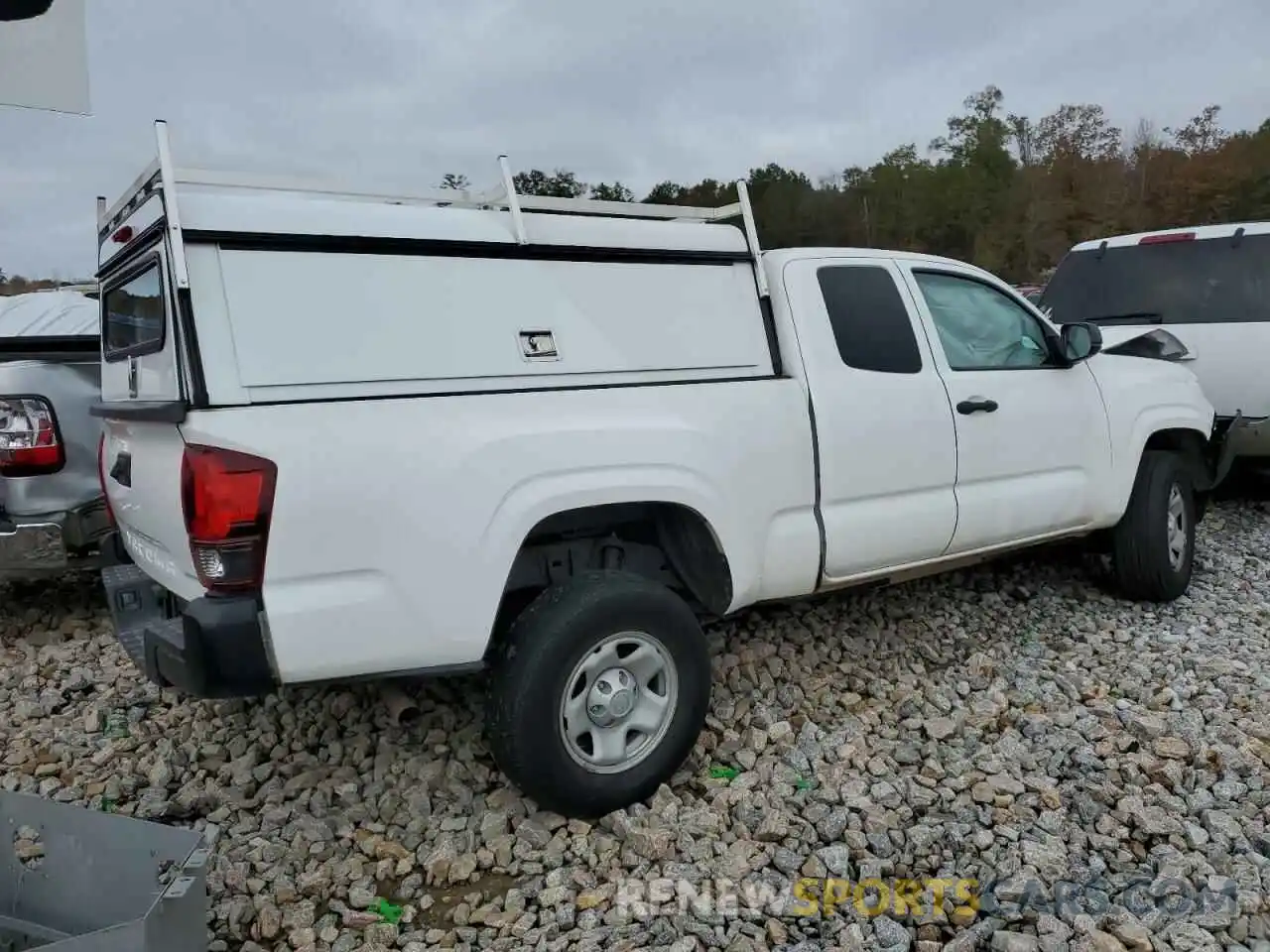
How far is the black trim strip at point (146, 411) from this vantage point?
2.55 m

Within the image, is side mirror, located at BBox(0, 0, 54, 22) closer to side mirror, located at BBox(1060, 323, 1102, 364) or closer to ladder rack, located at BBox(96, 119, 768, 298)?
ladder rack, located at BBox(96, 119, 768, 298)

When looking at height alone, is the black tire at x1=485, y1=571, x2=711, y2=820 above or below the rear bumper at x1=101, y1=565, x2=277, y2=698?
below

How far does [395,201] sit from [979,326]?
109 inches

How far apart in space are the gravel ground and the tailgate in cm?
94

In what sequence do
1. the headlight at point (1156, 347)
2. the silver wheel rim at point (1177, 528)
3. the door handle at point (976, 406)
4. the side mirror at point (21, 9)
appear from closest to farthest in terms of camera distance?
1. the side mirror at point (21, 9)
2. the door handle at point (976, 406)
3. the silver wheel rim at point (1177, 528)
4. the headlight at point (1156, 347)

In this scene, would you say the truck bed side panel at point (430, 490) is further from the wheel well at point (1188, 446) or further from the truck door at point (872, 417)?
the wheel well at point (1188, 446)

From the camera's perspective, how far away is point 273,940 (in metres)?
2.67

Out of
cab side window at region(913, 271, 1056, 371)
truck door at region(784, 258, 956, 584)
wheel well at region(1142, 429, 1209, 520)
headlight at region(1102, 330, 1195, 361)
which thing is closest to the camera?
truck door at region(784, 258, 956, 584)

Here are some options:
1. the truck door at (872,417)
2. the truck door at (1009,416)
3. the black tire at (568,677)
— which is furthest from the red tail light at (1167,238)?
the black tire at (568,677)

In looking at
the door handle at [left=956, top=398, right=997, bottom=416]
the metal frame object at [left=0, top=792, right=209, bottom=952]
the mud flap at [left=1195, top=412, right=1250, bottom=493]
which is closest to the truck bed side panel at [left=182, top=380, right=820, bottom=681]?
the metal frame object at [left=0, top=792, right=209, bottom=952]

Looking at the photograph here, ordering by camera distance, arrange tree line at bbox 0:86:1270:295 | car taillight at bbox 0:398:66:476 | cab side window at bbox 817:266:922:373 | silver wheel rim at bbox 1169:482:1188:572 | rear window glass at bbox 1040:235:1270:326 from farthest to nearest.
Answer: tree line at bbox 0:86:1270:295 < rear window glass at bbox 1040:235:1270:326 < silver wheel rim at bbox 1169:482:1188:572 < car taillight at bbox 0:398:66:476 < cab side window at bbox 817:266:922:373

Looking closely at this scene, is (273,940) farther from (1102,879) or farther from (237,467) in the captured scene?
(1102,879)

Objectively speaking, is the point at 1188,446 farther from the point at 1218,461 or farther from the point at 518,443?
the point at 518,443

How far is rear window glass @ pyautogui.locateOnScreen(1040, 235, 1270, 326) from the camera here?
21.7 ft
